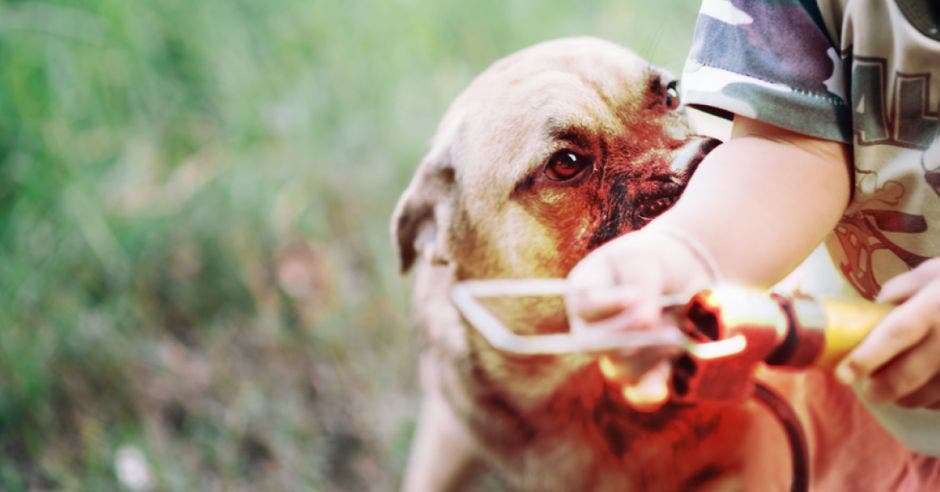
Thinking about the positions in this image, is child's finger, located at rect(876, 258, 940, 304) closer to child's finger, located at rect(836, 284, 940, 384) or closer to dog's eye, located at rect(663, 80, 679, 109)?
child's finger, located at rect(836, 284, 940, 384)

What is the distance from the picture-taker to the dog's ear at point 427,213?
84cm

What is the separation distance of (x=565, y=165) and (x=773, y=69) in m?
0.17

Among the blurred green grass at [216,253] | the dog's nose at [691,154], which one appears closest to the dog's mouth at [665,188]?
the dog's nose at [691,154]

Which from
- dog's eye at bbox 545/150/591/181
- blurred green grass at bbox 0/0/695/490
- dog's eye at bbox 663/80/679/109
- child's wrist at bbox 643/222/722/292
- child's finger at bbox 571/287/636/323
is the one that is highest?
dog's eye at bbox 663/80/679/109

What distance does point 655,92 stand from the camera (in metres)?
0.71

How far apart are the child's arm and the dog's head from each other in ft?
0.11

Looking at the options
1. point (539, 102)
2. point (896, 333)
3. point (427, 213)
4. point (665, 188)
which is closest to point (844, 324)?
point (896, 333)

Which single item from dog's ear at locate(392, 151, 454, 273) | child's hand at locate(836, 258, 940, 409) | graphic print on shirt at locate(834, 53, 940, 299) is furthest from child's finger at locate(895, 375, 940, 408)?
dog's ear at locate(392, 151, 454, 273)

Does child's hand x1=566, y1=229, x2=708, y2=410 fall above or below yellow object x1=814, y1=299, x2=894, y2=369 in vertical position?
above

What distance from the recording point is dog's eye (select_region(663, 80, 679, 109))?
0.70 m

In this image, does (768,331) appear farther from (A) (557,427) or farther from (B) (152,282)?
(B) (152,282)

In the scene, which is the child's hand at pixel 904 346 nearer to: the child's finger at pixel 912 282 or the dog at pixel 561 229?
the child's finger at pixel 912 282

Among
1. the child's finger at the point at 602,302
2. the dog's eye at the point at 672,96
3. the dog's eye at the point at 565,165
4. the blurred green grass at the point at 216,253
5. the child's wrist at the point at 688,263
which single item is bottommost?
the blurred green grass at the point at 216,253

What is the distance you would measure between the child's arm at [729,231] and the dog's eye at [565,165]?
9 centimetres
